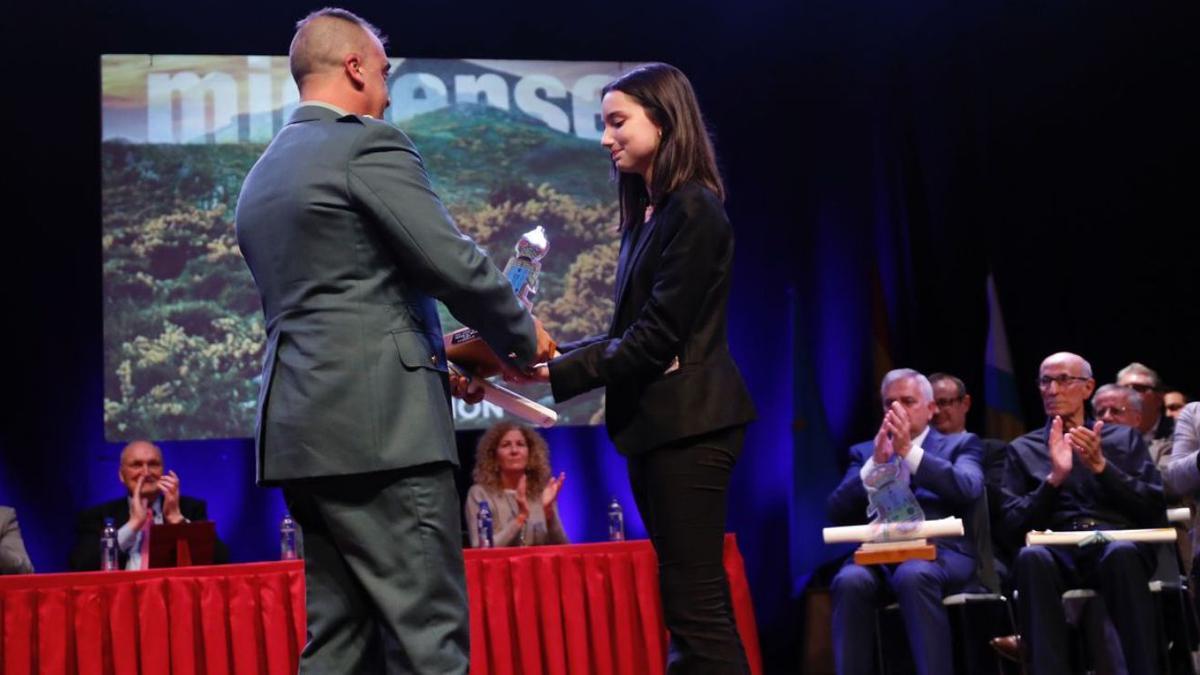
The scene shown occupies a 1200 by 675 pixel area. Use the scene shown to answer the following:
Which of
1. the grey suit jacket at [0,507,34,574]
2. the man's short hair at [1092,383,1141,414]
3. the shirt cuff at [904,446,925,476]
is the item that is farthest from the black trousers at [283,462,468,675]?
the man's short hair at [1092,383,1141,414]

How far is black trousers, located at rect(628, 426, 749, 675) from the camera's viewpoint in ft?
7.78

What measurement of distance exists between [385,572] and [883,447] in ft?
9.87

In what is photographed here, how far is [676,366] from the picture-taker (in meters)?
2.52

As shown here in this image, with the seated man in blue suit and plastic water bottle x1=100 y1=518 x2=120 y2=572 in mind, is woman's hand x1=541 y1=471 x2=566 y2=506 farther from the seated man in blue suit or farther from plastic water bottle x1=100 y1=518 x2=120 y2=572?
plastic water bottle x1=100 y1=518 x2=120 y2=572

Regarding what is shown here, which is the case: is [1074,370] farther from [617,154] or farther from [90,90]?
[90,90]

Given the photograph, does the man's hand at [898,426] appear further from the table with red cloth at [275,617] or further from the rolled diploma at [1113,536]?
the table with red cloth at [275,617]

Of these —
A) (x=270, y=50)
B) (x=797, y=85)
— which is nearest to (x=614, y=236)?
→ (x=797, y=85)

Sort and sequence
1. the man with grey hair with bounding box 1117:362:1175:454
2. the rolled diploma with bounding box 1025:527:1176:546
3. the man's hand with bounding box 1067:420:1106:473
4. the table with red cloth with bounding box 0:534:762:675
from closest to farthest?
the table with red cloth with bounding box 0:534:762:675, the rolled diploma with bounding box 1025:527:1176:546, the man's hand with bounding box 1067:420:1106:473, the man with grey hair with bounding box 1117:362:1175:454

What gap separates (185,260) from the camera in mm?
6461

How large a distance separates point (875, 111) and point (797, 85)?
18.2 inches

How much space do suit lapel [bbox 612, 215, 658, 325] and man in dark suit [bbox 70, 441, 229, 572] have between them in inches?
115

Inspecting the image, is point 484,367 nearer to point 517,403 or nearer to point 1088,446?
point 517,403

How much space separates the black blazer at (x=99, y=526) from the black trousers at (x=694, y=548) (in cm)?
326

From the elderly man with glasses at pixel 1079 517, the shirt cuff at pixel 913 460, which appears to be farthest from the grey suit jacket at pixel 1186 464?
the shirt cuff at pixel 913 460
